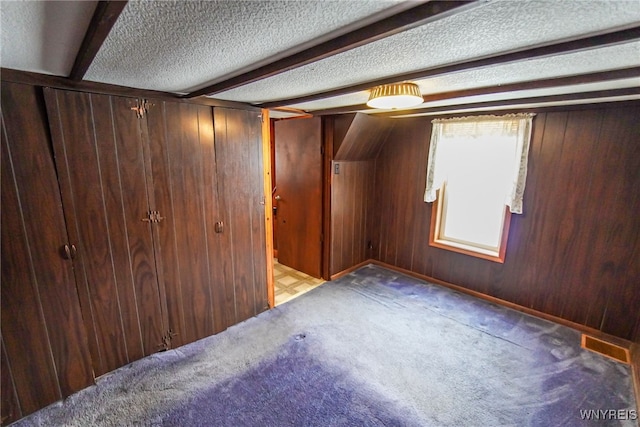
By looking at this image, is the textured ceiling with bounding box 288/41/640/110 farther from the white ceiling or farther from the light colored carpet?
the light colored carpet

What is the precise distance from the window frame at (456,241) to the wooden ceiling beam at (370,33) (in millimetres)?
2693

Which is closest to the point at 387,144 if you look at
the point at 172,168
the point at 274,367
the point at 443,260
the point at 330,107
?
the point at 330,107

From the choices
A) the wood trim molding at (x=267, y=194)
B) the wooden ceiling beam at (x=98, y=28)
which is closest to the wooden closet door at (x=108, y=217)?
the wooden ceiling beam at (x=98, y=28)

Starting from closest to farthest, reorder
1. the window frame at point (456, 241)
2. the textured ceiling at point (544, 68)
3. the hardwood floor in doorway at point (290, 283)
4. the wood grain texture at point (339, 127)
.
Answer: the textured ceiling at point (544, 68), the window frame at point (456, 241), the wood grain texture at point (339, 127), the hardwood floor in doorway at point (290, 283)

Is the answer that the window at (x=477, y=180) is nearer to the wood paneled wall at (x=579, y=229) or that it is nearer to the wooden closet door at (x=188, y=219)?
the wood paneled wall at (x=579, y=229)

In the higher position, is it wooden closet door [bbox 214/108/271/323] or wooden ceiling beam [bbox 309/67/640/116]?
wooden ceiling beam [bbox 309/67/640/116]

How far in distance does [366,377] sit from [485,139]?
262 centimetres

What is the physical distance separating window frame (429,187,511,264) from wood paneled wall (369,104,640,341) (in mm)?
60

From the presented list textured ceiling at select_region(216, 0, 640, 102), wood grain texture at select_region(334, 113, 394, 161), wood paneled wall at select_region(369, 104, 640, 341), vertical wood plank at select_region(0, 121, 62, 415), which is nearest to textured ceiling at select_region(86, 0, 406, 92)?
Answer: textured ceiling at select_region(216, 0, 640, 102)

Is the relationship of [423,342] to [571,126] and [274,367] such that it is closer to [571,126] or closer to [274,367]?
[274,367]

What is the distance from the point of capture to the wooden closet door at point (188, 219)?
81.8 inches

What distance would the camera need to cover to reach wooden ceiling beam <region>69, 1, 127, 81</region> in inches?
30.0

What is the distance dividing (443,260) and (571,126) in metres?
1.82

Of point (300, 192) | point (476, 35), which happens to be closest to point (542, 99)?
point (476, 35)
